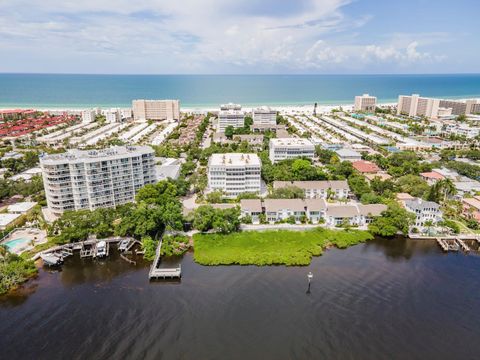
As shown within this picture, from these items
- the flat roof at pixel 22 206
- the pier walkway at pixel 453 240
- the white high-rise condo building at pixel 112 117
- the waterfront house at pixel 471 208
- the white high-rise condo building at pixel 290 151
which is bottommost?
the pier walkway at pixel 453 240

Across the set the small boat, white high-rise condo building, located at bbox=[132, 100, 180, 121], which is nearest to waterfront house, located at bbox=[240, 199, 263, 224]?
the small boat

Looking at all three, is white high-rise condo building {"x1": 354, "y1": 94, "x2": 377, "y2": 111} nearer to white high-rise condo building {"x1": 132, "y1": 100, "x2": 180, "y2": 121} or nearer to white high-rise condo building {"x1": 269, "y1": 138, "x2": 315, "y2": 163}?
white high-rise condo building {"x1": 132, "y1": 100, "x2": 180, "y2": 121}

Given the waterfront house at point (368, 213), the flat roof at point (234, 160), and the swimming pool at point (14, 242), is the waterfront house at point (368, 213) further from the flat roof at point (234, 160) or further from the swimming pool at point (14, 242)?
the swimming pool at point (14, 242)

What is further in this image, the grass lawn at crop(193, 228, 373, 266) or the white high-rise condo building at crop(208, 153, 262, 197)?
the white high-rise condo building at crop(208, 153, 262, 197)

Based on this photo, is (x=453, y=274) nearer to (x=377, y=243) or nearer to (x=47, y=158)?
(x=377, y=243)

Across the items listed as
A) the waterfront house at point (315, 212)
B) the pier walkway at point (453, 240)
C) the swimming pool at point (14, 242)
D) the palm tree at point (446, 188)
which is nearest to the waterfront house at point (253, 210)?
the waterfront house at point (315, 212)
